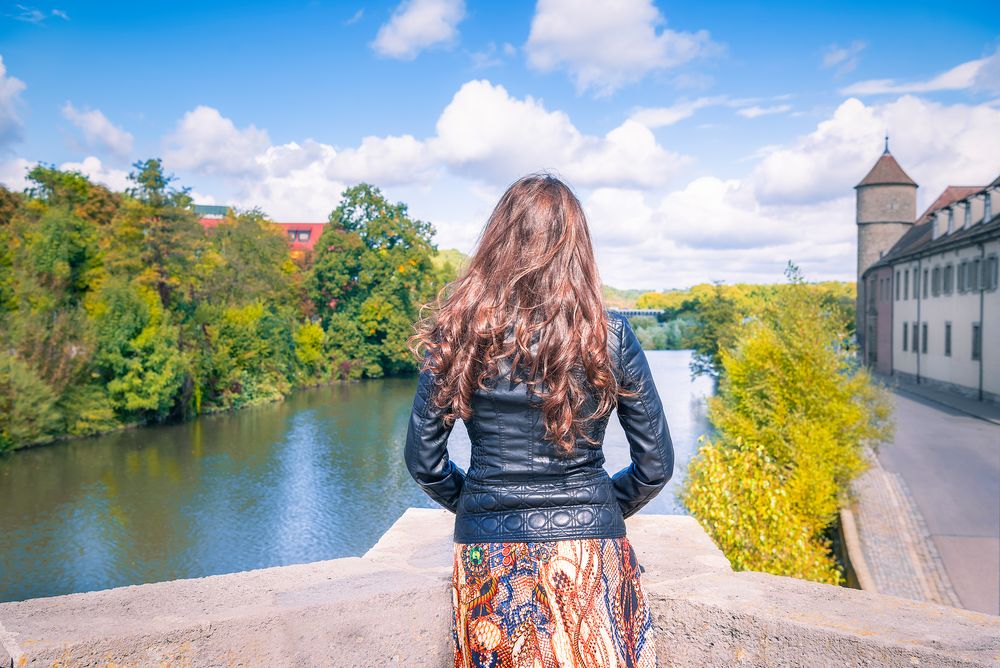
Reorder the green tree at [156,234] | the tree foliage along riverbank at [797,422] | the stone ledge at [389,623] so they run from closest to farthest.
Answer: the stone ledge at [389,623]
the tree foliage along riverbank at [797,422]
the green tree at [156,234]

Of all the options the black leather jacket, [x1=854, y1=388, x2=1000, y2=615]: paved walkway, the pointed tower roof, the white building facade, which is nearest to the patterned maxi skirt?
the black leather jacket

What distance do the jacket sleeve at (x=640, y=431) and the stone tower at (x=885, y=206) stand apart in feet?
158

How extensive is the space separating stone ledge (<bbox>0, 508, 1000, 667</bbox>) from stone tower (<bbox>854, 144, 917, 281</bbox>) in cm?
4810

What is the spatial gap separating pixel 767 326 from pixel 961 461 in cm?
540

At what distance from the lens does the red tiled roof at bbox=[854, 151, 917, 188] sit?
1731 inches

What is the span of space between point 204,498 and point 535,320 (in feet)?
60.0

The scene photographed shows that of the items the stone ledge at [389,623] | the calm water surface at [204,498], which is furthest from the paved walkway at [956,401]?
the stone ledge at [389,623]

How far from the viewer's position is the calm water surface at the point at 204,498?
14.0 meters

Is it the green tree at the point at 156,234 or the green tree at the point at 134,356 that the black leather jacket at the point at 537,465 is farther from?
the green tree at the point at 156,234

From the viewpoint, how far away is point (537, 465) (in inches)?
68.5

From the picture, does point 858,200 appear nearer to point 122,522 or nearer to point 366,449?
point 366,449

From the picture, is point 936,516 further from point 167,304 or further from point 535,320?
point 167,304

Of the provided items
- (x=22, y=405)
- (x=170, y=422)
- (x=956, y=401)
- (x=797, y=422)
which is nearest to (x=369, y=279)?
(x=170, y=422)

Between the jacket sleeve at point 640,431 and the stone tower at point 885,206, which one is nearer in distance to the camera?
the jacket sleeve at point 640,431
